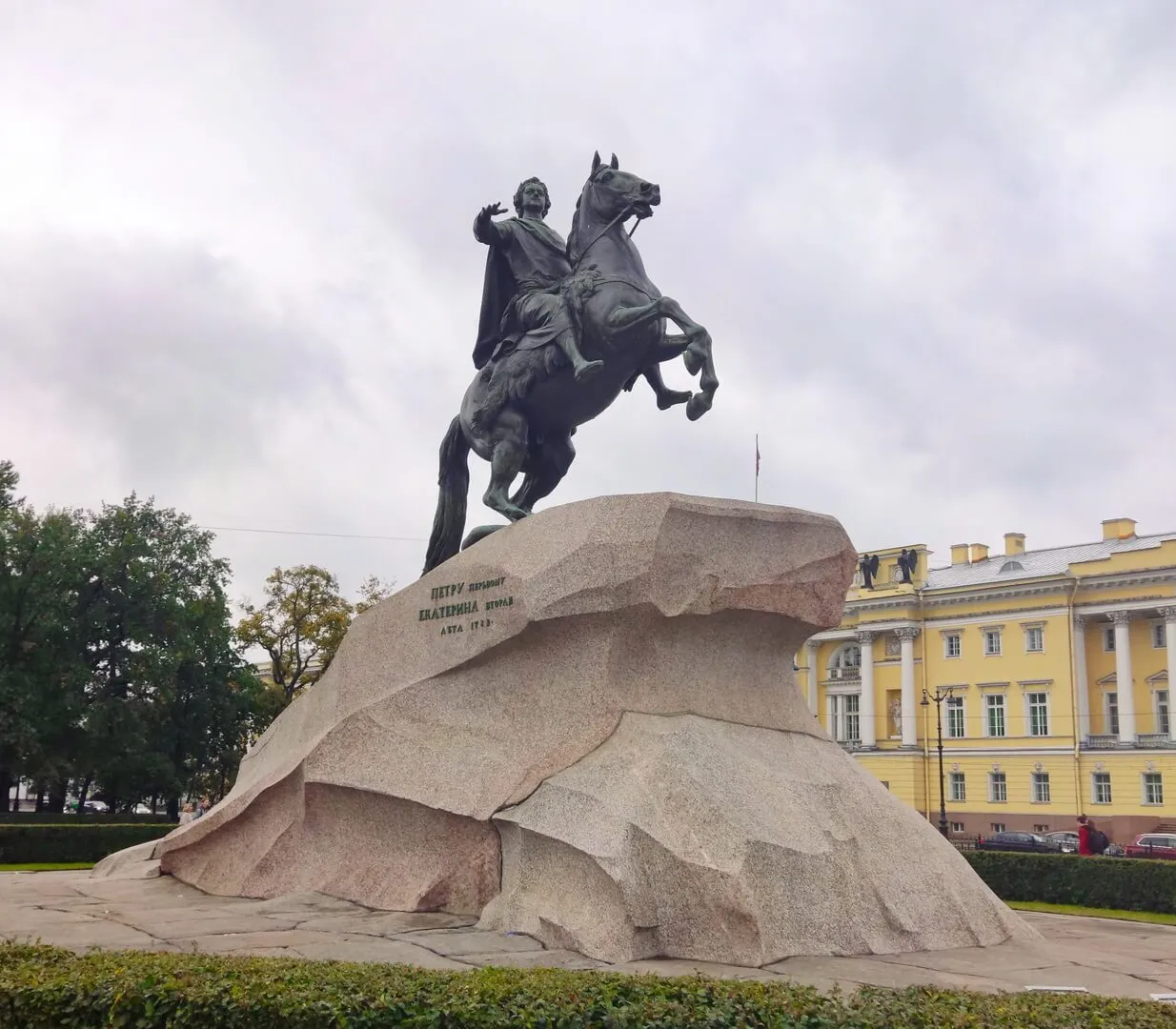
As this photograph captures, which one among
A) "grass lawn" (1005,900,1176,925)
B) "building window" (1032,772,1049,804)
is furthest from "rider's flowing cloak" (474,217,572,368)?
"building window" (1032,772,1049,804)

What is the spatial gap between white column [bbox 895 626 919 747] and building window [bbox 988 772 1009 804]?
422cm

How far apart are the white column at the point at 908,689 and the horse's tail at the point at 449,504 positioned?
50665 mm

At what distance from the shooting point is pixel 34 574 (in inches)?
1344

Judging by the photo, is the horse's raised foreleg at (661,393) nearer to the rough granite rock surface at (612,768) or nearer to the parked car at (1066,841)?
the rough granite rock surface at (612,768)

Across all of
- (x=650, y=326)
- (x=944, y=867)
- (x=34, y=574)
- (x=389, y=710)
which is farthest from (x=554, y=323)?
(x=34, y=574)

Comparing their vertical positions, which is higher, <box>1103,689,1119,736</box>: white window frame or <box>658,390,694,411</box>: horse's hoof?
<box>1103,689,1119,736</box>: white window frame

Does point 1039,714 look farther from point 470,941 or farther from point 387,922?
point 470,941

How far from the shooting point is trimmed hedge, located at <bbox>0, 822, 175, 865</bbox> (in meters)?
20.5

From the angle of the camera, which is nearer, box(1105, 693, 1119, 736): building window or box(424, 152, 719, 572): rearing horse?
box(424, 152, 719, 572): rearing horse

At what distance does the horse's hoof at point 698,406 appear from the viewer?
32.8ft

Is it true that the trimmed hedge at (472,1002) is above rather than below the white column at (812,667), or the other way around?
below

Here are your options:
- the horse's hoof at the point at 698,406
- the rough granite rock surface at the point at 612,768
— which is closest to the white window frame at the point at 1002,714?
the rough granite rock surface at the point at 612,768

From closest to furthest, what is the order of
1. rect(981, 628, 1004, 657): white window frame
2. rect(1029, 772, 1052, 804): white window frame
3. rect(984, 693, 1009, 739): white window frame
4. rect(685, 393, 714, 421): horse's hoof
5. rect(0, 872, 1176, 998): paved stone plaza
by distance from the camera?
rect(0, 872, 1176, 998): paved stone plaza, rect(685, 393, 714, 421): horse's hoof, rect(1029, 772, 1052, 804): white window frame, rect(984, 693, 1009, 739): white window frame, rect(981, 628, 1004, 657): white window frame

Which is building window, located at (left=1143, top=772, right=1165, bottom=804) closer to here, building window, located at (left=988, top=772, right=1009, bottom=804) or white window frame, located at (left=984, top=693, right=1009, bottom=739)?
building window, located at (left=988, top=772, right=1009, bottom=804)
